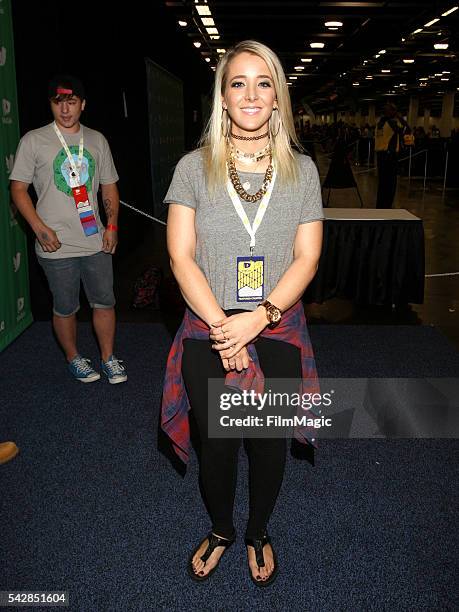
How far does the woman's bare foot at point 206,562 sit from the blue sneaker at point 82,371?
1481 mm

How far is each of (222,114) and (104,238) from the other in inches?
56.7

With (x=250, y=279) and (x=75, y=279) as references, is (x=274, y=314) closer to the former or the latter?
(x=250, y=279)

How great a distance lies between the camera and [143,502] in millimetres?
2104

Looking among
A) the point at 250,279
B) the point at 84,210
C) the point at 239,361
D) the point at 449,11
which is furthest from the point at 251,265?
the point at 449,11

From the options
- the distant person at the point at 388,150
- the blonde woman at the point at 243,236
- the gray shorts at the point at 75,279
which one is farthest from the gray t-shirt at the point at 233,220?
the distant person at the point at 388,150

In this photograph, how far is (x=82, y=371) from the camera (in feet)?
9.98

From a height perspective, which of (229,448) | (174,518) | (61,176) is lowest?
(174,518)

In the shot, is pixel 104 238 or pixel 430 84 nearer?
pixel 104 238

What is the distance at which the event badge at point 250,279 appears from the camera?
4.89ft

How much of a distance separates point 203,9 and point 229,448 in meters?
10.9

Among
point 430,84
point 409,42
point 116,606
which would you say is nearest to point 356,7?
point 409,42

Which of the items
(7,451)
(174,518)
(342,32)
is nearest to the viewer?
(174,518)

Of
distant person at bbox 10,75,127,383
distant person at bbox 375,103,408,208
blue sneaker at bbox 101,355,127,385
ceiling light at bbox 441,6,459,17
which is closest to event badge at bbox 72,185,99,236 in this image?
distant person at bbox 10,75,127,383

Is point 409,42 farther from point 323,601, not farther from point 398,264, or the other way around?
point 323,601
